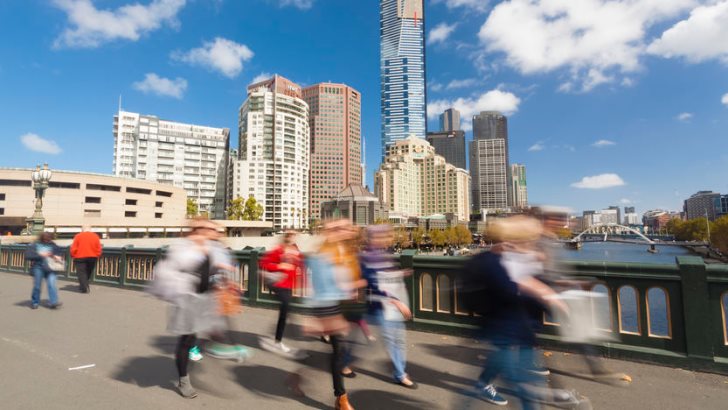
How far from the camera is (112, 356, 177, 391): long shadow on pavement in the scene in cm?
399

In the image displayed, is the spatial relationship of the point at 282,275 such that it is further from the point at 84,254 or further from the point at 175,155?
the point at 175,155

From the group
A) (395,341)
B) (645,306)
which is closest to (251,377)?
(395,341)

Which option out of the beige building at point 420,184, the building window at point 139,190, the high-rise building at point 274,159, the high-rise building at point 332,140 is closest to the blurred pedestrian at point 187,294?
the building window at point 139,190

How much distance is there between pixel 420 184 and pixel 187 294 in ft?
587

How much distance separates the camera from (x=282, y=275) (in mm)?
5250

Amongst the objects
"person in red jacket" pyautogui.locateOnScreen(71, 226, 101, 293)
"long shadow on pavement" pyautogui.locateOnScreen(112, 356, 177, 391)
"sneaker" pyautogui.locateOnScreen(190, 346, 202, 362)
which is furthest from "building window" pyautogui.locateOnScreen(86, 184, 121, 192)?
"sneaker" pyautogui.locateOnScreen(190, 346, 202, 362)

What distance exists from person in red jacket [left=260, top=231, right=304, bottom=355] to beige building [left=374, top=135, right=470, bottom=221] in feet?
506

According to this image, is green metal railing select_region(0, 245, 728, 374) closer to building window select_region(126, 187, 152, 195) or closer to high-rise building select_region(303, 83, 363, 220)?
building window select_region(126, 187, 152, 195)

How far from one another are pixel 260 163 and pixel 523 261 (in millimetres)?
128313

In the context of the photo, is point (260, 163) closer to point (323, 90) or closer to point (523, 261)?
point (323, 90)

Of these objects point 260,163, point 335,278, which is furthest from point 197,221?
point 260,163

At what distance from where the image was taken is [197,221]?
13.2 ft

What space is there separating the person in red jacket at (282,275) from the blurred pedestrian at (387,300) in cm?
167

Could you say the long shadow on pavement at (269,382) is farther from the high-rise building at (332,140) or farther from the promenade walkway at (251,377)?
the high-rise building at (332,140)
